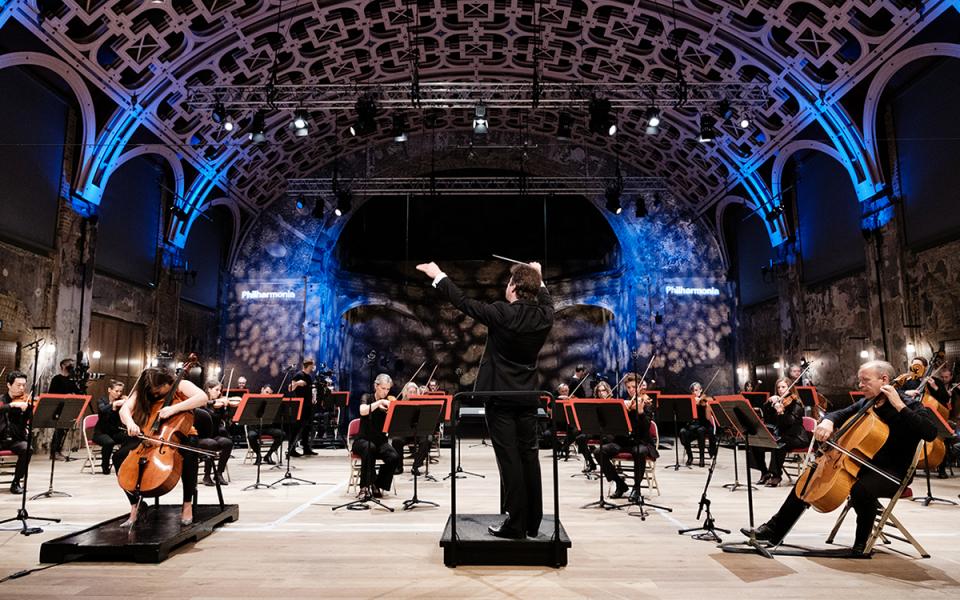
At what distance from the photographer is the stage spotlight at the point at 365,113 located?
11.9m

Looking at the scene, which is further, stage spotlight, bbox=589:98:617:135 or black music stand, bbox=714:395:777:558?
stage spotlight, bbox=589:98:617:135

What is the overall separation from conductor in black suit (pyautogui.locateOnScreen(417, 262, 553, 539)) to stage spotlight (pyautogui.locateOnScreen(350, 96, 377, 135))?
9.16 m

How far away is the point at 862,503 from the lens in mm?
4074

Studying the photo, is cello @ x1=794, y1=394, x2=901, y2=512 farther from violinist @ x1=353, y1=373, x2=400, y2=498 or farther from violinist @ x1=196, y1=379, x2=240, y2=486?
violinist @ x1=196, y1=379, x2=240, y2=486

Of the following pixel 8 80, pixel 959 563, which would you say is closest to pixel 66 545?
pixel 959 563

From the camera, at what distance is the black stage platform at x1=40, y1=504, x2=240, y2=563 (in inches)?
151

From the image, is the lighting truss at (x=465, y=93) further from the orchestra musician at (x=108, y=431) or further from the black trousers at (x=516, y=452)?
the black trousers at (x=516, y=452)

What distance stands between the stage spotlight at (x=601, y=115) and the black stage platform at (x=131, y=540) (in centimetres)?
990

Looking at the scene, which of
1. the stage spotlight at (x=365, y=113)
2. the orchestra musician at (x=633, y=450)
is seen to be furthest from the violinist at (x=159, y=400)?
the stage spotlight at (x=365, y=113)

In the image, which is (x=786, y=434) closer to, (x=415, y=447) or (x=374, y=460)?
(x=415, y=447)

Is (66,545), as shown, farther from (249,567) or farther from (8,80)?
(8,80)

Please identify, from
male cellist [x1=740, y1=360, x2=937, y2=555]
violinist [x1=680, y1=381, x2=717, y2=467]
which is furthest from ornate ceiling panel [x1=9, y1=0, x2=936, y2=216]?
male cellist [x1=740, y1=360, x2=937, y2=555]

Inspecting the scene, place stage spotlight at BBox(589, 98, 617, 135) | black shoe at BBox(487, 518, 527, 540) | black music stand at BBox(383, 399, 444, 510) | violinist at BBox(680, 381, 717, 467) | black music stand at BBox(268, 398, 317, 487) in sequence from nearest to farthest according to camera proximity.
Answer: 1. black shoe at BBox(487, 518, 527, 540)
2. black music stand at BBox(383, 399, 444, 510)
3. black music stand at BBox(268, 398, 317, 487)
4. violinist at BBox(680, 381, 717, 467)
5. stage spotlight at BBox(589, 98, 617, 135)

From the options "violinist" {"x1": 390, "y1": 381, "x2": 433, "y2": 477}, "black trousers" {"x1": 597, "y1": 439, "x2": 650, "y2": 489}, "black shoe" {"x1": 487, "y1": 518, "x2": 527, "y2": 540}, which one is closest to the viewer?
"black shoe" {"x1": 487, "y1": 518, "x2": 527, "y2": 540}
